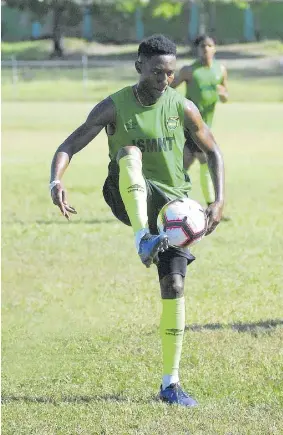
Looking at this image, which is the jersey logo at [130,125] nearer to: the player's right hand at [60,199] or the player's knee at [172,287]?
the player's right hand at [60,199]

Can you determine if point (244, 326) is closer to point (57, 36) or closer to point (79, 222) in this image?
point (79, 222)

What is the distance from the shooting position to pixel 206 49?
15555mm

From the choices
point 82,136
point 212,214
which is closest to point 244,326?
point 212,214

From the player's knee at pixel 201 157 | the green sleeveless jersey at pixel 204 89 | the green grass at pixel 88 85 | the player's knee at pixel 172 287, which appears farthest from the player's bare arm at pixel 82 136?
the green grass at pixel 88 85

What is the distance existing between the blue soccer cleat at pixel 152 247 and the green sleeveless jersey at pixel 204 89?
9.50 m

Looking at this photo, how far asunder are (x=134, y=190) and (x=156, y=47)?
0.89 meters

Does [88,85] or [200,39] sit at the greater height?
[200,39]

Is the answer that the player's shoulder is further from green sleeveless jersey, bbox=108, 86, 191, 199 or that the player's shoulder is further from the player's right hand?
the player's right hand

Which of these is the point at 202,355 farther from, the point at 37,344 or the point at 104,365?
the point at 37,344

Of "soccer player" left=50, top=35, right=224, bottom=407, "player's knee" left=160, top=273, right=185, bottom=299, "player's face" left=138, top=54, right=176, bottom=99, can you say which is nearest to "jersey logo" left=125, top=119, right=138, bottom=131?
"soccer player" left=50, top=35, right=224, bottom=407

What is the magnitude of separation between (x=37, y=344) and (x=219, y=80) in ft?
26.1

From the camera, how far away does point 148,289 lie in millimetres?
11078

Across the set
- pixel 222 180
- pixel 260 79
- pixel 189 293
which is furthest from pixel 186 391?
pixel 260 79

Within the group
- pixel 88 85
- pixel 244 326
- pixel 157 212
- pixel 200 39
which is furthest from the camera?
pixel 88 85
